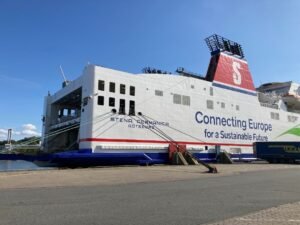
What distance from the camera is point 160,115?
87.8ft

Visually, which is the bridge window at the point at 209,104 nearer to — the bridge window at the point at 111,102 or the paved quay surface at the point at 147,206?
the bridge window at the point at 111,102

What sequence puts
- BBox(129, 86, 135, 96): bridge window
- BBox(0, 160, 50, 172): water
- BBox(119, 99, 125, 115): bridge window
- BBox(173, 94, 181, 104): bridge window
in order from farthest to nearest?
BBox(173, 94, 181, 104): bridge window < BBox(129, 86, 135, 96): bridge window < BBox(119, 99, 125, 115): bridge window < BBox(0, 160, 50, 172): water

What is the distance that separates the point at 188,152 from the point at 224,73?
31.3 ft

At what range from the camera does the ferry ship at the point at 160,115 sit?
23.5 m

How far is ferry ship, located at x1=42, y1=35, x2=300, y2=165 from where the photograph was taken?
23.5 m

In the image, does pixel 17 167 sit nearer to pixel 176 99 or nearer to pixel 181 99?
pixel 176 99

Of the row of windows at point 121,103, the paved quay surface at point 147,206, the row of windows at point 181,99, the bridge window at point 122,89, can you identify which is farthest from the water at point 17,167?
the row of windows at point 181,99

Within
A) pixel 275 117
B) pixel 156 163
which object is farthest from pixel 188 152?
pixel 275 117

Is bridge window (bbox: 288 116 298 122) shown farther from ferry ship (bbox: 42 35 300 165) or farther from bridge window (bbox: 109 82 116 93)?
bridge window (bbox: 109 82 116 93)

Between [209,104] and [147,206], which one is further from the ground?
[209,104]

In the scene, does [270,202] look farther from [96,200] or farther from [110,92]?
[110,92]

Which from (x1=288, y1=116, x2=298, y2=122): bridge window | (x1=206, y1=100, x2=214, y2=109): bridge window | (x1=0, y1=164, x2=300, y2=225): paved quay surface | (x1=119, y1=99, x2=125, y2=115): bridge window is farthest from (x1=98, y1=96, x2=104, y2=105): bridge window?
(x1=288, y1=116, x2=298, y2=122): bridge window

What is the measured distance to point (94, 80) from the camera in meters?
23.4

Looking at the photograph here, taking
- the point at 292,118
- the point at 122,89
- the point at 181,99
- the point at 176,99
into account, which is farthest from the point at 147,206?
the point at 292,118
